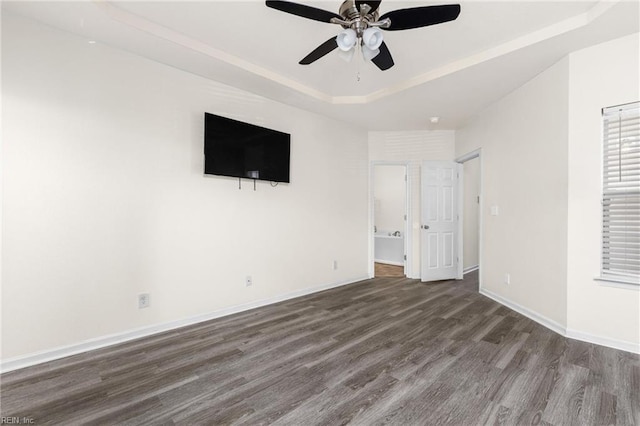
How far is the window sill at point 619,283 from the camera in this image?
7.79 ft

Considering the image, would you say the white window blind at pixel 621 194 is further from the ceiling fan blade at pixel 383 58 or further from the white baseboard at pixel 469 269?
the white baseboard at pixel 469 269

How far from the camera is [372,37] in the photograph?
195 cm

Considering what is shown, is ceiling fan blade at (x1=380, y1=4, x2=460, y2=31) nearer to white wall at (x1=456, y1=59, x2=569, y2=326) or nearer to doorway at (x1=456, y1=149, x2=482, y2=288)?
white wall at (x1=456, y1=59, x2=569, y2=326)

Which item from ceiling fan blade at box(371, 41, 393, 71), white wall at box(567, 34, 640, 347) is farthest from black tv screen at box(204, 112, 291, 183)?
white wall at box(567, 34, 640, 347)

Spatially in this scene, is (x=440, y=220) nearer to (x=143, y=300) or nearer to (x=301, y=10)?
(x=301, y=10)

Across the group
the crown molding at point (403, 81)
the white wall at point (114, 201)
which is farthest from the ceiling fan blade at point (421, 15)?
the white wall at point (114, 201)

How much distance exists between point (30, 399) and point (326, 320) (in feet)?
7.50

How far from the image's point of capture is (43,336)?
223 centimetres

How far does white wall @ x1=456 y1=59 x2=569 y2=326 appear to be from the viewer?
280 centimetres

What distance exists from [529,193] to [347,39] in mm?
2654

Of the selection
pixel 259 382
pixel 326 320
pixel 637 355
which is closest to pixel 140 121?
pixel 259 382

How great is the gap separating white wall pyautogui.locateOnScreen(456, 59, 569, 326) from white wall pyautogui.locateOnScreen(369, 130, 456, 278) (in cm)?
83

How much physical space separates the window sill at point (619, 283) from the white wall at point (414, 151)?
2603 mm

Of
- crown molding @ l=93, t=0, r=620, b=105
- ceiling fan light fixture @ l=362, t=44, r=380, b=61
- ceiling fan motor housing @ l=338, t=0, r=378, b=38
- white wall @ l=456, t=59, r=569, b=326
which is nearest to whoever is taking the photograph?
ceiling fan motor housing @ l=338, t=0, r=378, b=38
